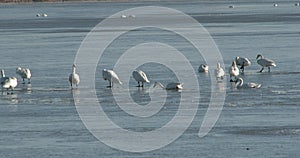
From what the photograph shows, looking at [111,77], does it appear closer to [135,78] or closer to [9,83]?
[135,78]

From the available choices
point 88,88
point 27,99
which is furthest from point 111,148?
point 88,88

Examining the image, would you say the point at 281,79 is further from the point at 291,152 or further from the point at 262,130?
the point at 291,152

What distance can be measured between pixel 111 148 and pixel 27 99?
20.2ft

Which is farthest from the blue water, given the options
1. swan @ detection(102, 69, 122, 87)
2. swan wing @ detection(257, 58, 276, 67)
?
swan wing @ detection(257, 58, 276, 67)

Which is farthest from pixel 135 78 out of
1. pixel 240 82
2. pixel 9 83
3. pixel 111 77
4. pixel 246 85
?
pixel 9 83

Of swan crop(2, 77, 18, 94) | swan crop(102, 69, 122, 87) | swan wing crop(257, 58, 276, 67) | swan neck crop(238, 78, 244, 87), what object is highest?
swan neck crop(238, 78, 244, 87)

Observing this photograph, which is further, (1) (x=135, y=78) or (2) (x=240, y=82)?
(1) (x=135, y=78)

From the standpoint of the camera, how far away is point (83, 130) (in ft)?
48.0

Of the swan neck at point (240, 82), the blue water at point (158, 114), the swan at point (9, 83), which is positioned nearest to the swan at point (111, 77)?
the blue water at point (158, 114)

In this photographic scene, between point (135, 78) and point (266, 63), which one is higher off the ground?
point (135, 78)

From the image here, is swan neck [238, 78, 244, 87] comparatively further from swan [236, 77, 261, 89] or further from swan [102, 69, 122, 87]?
swan [102, 69, 122, 87]

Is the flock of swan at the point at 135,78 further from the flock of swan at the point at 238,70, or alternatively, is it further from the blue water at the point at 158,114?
the blue water at the point at 158,114

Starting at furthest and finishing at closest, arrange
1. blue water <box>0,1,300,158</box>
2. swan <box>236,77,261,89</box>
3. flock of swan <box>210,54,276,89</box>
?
1. flock of swan <box>210,54,276,89</box>
2. swan <box>236,77,261,89</box>
3. blue water <box>0,1,300,158</box>

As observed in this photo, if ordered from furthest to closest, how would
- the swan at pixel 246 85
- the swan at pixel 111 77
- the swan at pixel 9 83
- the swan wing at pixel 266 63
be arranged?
the swan wing at pixel 266 63 → the swan at pixel 111 77 → the swan at pixel 9 83 → the swan at pixel 246 85
